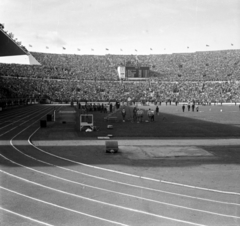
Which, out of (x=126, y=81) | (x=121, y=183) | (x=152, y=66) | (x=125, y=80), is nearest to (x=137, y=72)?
(x=125, y=80)

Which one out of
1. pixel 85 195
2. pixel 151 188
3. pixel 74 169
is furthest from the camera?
pixel 74 169

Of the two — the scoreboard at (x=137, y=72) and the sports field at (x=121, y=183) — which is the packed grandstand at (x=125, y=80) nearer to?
the scoreboard at (x=137, y=72)

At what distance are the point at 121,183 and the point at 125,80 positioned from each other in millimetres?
85729

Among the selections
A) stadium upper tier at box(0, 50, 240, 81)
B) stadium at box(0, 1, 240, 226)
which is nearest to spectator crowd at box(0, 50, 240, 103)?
stadium upper tier at box(0, 50, 240, 81)

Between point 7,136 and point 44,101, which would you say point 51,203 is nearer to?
point 7,136

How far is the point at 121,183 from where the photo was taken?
428 inches

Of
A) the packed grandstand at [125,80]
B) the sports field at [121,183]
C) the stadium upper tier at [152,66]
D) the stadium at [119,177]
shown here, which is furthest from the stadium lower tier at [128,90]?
the sports field at [121,183]

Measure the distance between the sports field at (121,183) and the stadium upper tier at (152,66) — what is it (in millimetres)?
71469

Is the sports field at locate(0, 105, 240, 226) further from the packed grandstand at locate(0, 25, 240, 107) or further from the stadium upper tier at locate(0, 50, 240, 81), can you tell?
the stadium upper tier at locate(0, 50, 240, 81)

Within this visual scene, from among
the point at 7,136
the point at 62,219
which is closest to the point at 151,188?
the point at 62,219

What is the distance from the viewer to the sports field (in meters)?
8.05

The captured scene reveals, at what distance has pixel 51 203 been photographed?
29.3 ft

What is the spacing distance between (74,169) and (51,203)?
3838 millimetres

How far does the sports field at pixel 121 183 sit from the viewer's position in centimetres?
805
